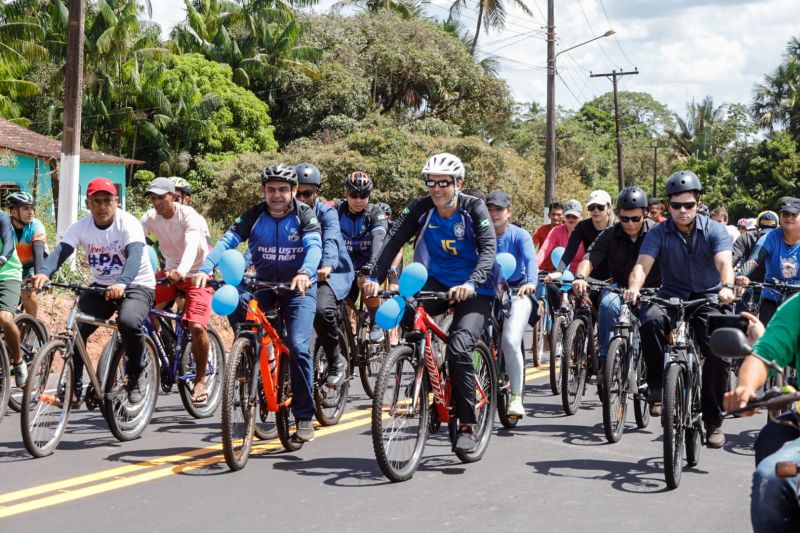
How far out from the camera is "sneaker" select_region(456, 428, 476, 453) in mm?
7297

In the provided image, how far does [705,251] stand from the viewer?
25.8 ft

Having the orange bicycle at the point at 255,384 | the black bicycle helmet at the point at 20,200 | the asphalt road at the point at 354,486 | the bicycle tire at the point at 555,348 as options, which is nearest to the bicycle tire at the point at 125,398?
the asphalt road at the point at 354,486

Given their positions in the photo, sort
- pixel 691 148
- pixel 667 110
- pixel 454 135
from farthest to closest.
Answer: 1. pixel 667 110
2. pixel 691 148
3. pixel 454 135

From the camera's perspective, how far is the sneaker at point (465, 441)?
7297 millimetres

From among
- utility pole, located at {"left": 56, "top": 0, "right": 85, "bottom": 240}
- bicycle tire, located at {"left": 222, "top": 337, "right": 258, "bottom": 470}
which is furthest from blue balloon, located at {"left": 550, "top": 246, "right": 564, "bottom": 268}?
utility pole, located at {"left": 56, "top": 0, "right": 85, "bottom": 240}

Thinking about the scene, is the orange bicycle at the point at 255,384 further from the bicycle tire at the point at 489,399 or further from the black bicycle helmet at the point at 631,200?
the black bicycle helmet at the point at 631,200

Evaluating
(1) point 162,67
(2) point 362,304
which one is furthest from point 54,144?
(2) point 362,304

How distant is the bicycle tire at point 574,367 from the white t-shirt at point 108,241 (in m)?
3.73

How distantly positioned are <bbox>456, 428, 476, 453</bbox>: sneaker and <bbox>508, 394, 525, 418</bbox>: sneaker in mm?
1481

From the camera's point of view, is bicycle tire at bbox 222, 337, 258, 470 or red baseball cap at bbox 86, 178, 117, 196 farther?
red baseball cap at bbox 86, 178, 117, 196

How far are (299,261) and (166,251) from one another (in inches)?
80.8

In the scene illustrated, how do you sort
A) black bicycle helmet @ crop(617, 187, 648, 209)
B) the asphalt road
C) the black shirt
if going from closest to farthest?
the asphalt road, black bicycle helmet @ crop(617, 187, 648, 209), the black shirt

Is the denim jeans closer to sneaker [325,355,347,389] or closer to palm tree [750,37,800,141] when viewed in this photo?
sneaker [325,355,347,389]

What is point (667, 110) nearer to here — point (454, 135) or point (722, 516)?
point (454, 135)
